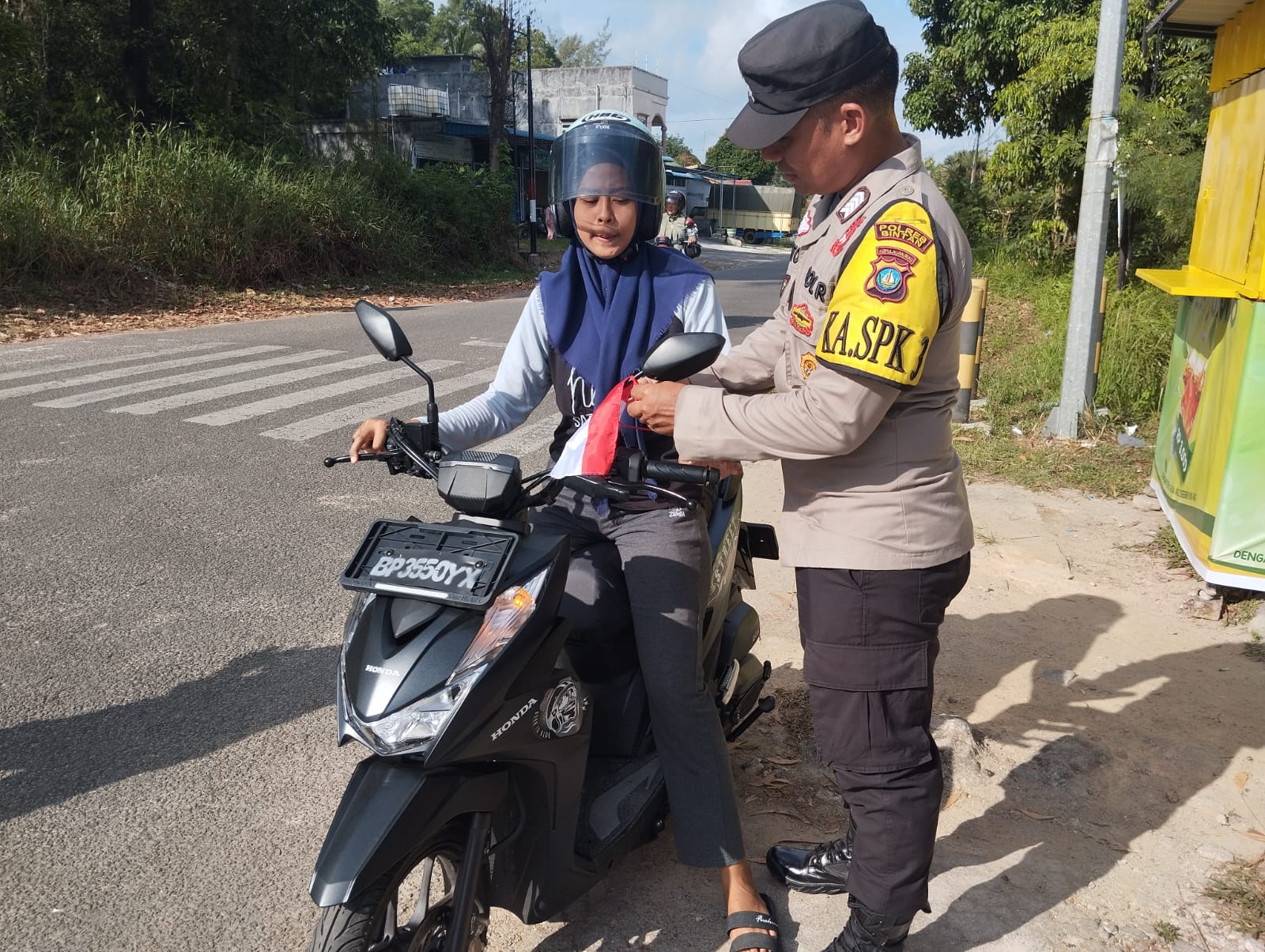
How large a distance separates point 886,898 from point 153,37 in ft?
75.6

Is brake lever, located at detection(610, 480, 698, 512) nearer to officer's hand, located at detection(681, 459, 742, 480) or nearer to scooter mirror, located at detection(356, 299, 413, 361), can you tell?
officer's hand, located at detection(681, 459, 742, 480)

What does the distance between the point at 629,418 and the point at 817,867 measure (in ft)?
4.00

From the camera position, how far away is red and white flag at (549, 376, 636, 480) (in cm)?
212

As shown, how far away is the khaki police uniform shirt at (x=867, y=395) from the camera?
1.84 metres

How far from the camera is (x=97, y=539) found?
16.2 feet

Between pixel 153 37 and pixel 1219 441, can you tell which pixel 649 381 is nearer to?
pixel 1219 441

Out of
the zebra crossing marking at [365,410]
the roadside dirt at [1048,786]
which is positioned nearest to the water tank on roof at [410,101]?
the zebra crossing marking at [365,410]

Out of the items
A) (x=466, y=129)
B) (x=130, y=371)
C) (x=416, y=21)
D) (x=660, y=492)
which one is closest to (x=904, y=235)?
(x=660, y=492)

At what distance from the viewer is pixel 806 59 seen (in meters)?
1.88

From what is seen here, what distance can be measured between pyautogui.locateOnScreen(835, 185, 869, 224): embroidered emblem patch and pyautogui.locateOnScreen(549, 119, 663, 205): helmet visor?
0.70 m

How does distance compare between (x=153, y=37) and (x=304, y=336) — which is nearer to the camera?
(x=304, y=336)

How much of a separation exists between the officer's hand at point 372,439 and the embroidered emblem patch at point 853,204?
3.48 feet

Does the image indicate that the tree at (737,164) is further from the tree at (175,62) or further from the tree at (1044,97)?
the tree at (1044,97)

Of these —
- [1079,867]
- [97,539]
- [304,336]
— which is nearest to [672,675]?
[1079,867]
